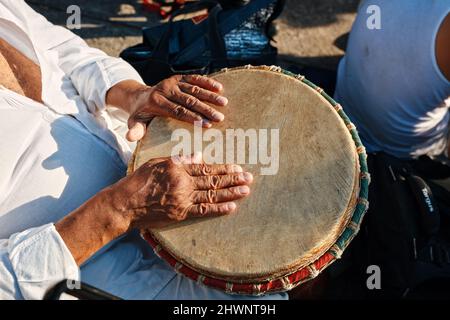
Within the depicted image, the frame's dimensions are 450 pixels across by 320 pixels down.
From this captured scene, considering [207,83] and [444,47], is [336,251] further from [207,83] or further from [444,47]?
[444,47]

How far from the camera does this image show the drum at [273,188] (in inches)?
46.9

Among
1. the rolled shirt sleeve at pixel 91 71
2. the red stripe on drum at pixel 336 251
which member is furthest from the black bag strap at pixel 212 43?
the red stripe on drum at pixel 336 251

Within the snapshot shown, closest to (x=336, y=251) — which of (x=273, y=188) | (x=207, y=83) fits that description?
(x=273, y=188)

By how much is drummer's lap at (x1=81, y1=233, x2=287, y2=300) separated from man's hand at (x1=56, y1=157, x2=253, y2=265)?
0.11m

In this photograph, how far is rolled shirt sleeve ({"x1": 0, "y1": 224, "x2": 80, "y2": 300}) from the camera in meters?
1.19

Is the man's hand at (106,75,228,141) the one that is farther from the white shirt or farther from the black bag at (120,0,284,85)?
the black bag at (120,0,284,85)

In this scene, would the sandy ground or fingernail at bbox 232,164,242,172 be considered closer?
fingernail at bbox 232,164,242,172

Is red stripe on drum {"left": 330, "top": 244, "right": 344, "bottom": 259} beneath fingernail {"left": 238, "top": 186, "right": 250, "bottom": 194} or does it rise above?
beneath

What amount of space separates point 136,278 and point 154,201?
9.7 inches

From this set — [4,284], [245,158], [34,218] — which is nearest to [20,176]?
[34,218]

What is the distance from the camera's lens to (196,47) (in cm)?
205

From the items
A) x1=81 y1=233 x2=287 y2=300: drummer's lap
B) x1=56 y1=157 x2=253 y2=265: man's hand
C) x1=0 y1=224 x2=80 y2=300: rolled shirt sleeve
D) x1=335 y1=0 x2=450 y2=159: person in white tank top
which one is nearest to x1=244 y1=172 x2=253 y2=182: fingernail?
x1=56 y1=157 x2=253 y2=265: man's hand
